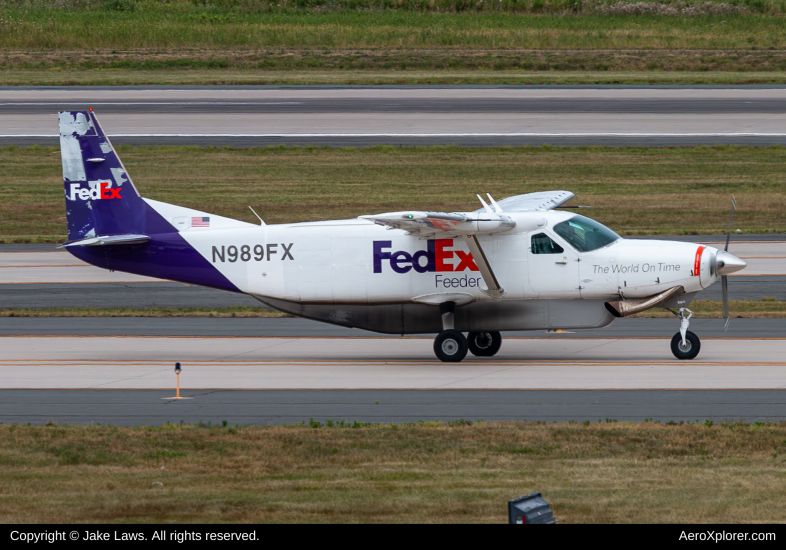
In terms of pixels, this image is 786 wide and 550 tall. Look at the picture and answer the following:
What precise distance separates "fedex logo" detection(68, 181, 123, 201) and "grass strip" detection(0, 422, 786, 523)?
708cm

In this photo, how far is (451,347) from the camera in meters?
20.3

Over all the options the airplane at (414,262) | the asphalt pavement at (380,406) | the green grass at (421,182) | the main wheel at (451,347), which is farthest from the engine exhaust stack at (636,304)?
the green grass at (421,182)

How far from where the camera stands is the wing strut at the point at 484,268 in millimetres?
19750

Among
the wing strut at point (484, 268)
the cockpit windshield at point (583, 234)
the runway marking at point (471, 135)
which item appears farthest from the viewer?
the runway marking at point (471, 135)

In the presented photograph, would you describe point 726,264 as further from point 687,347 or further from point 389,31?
point 389,31

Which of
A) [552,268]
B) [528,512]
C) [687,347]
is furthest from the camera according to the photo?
[552,268]

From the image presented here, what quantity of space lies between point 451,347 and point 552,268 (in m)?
2.27

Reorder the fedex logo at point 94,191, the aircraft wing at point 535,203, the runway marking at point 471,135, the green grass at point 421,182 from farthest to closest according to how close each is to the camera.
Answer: the runway marking at point 471,135 → the green grass at point 421,182 → the aircraft wing at point 535,203 → the fedex logo at point 94,191

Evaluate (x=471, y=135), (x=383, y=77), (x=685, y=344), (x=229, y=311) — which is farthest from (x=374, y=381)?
(x=383, y=77)

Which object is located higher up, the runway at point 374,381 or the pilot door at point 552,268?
the pilot door at point 552,268

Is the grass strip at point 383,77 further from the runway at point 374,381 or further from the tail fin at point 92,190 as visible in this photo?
the tail fin at point 92,190

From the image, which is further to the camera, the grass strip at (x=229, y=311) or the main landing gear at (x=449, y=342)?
the grass strip at (x=229, y=311)

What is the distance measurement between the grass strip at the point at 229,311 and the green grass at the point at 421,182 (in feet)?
27.6

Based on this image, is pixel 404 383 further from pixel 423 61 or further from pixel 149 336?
pixel 423 61
